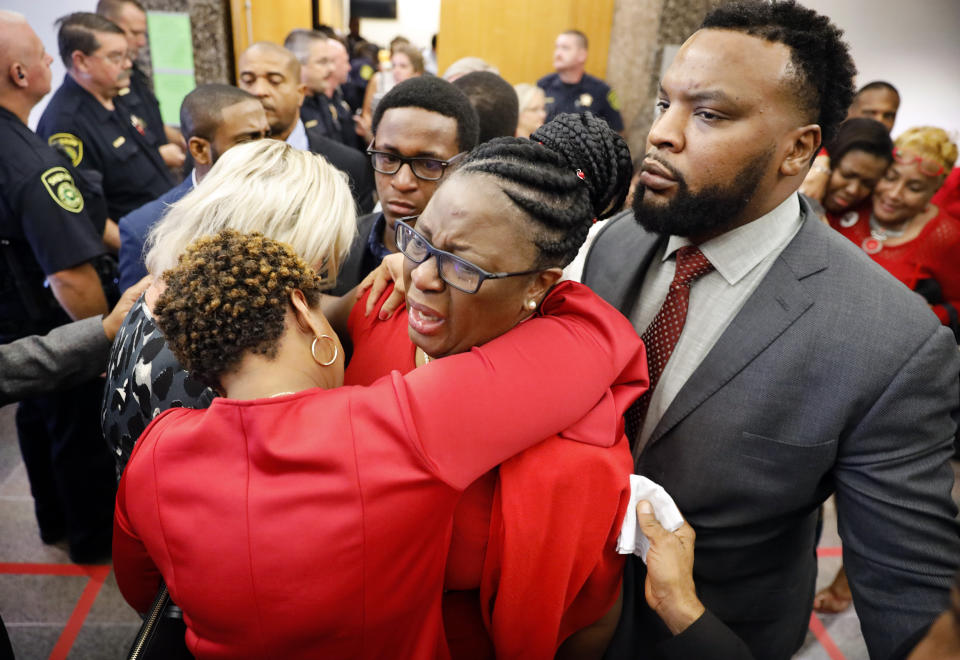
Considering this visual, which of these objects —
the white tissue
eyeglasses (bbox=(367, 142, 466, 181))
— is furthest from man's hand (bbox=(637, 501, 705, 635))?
eyeglasses (bbox=(367, 142, 466, 181))

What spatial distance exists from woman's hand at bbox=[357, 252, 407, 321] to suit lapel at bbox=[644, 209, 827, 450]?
657 mm

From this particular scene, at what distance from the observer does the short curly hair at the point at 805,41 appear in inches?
45.8

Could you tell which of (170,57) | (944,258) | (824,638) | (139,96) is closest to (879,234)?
(944,258)

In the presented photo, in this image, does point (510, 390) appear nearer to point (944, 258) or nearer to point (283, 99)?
point (283, 99)

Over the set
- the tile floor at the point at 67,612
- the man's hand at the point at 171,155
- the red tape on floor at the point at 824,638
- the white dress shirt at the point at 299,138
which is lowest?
the tile floor at the point at 67,612

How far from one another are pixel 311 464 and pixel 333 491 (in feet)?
0.17

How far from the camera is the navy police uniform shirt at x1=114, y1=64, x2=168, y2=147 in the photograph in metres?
3.98

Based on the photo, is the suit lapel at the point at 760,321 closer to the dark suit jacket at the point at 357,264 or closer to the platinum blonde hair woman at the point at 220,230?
the platinum blonde hair woman at the point at 220,230

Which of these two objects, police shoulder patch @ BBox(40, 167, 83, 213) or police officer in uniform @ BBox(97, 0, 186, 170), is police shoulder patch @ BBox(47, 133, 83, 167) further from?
police shoulder patch @ BBox(40, 167, 83, 213)

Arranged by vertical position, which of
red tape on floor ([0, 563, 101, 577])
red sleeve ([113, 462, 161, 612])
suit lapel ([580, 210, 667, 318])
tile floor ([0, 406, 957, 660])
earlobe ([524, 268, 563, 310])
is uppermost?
earlobe ([524, 268, 563, 310])

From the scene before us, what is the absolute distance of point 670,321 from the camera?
137 cm

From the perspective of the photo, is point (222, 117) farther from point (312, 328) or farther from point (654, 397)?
point (654, 397)

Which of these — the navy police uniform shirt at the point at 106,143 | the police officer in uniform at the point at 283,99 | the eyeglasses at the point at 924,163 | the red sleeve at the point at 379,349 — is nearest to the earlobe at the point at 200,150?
the police officer in uniform at the point at 283,99

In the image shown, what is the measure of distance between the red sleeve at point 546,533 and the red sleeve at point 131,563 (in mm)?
662
